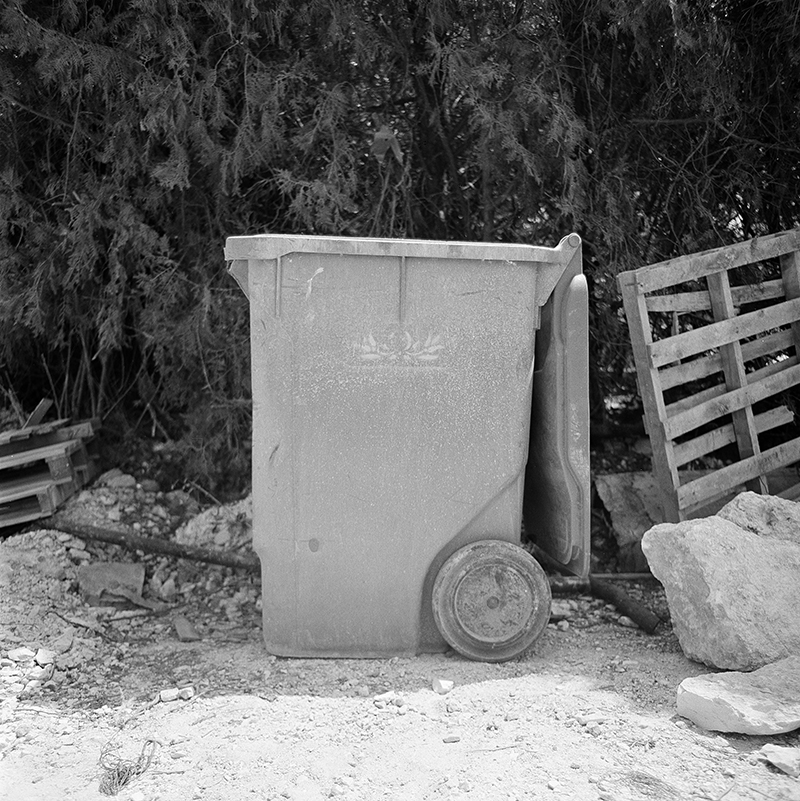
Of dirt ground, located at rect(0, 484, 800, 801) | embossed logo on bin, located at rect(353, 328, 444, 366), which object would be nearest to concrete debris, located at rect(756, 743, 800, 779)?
dirt ground, located at rect(0, 484, 800, 801)

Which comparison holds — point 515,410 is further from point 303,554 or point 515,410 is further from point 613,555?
point 613,555

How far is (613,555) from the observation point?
4879 mm

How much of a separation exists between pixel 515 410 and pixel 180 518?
2.51m

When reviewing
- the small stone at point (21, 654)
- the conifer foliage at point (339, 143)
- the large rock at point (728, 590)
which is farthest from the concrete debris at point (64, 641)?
the large rock at point (728, 590)

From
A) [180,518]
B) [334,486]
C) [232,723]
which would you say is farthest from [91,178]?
[232,723]

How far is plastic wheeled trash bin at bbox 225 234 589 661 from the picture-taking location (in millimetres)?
3490

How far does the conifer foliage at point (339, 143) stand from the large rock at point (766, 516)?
148 centimetres

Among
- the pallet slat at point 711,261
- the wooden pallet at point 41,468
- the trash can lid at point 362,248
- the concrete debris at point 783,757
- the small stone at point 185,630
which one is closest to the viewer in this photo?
the concrete debris at point 783,757

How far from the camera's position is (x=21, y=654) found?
3770mm

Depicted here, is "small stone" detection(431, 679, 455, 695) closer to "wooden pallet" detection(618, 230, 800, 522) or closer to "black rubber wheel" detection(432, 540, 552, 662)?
"black rubber wheel" detection(432, 540, 552, 662)

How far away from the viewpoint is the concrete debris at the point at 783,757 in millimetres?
2635

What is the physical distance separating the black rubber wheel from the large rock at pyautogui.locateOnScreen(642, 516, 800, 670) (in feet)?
1.69

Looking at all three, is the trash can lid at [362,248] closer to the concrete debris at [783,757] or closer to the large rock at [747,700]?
the large rock at [747,700]

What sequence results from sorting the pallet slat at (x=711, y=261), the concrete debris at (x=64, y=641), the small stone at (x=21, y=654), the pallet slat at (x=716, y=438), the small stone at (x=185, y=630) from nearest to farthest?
the small stone at (x=21, y=654) → the concrete debris at (x=64, y=641) → the small stone at (x=185, y=630) → the pallet slat at (x=711, y=261) → the pallet slat at (x=716, y=438)
